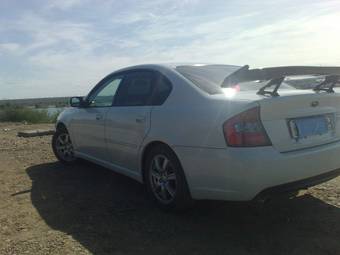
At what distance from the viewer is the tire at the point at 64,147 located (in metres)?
7.16

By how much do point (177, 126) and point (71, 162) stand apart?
3.39 metres

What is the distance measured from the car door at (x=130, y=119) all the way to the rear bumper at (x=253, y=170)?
0.89 m

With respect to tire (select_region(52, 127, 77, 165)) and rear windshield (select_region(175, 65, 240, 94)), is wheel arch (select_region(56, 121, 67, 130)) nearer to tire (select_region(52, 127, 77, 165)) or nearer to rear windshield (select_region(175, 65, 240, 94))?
tire (select_region(52, 127, 77, 165))

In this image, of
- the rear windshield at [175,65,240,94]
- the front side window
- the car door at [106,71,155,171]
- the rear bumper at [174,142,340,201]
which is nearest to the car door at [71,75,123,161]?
the front side window

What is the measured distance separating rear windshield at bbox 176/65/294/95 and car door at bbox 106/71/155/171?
0.46 metres

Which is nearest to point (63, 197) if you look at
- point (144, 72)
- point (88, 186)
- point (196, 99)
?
point (88, 186)

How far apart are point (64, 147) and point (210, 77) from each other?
3429 mm

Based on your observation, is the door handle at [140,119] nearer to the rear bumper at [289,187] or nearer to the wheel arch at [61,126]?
the rear bumper at [289,187]

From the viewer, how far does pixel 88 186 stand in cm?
589

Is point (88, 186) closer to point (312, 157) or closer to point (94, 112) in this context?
point (94, 112)

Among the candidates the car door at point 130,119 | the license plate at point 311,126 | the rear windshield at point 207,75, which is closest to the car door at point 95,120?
the car door at point 130,119

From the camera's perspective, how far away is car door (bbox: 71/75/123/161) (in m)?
5.78

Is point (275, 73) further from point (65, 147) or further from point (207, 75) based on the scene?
point (65, 147)

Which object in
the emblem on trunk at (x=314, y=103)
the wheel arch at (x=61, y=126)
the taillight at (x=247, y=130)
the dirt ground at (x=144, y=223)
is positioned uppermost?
the emblem on trunk at (x=314, y=103)
